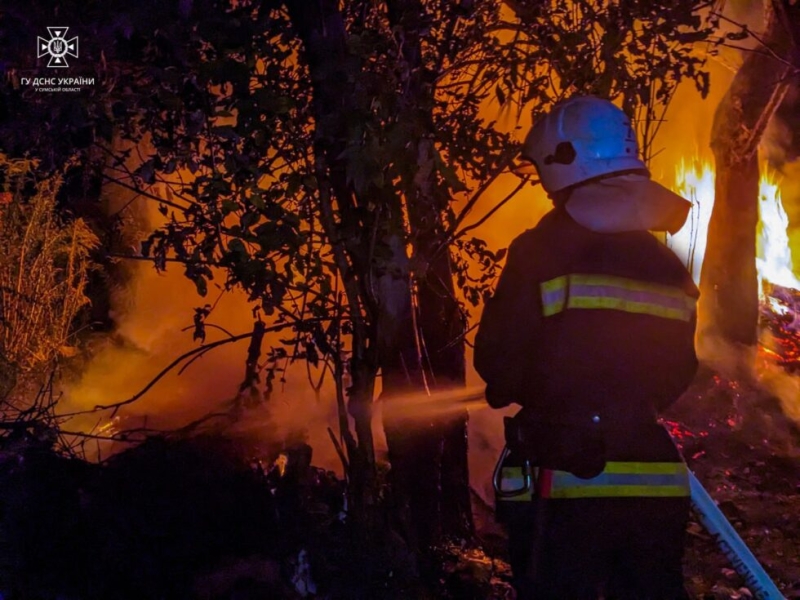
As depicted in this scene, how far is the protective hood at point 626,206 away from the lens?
210 cm

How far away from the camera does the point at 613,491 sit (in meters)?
2.16

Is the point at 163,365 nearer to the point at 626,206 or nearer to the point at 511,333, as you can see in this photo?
the point at 511,333

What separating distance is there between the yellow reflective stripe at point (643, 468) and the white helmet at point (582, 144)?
0.98 m

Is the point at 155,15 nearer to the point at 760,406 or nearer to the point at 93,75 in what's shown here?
the point at 93,75

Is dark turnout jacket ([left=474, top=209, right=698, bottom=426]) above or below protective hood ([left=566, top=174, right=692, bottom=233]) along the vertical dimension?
below

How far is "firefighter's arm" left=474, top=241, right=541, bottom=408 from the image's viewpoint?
216 cm

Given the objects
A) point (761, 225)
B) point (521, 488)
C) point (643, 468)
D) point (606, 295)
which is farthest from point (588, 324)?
point (761, 225)

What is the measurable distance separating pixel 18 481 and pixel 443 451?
2.29m

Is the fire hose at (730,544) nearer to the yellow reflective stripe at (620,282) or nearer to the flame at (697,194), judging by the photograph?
the yellow reflective stripe at (620,282)

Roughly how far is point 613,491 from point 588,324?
58 cm

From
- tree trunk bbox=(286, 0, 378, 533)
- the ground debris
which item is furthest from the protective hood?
the ground debris

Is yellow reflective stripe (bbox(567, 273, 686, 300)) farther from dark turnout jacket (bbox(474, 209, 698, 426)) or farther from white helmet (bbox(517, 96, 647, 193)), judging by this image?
white helmet (bbox(517, 96, 647, 193))

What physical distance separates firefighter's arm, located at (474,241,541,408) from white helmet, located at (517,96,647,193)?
0.36m

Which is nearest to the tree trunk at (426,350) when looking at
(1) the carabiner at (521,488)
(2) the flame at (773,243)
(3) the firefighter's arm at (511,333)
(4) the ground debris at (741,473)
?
(3) the firefighter's arm at (511,333)
